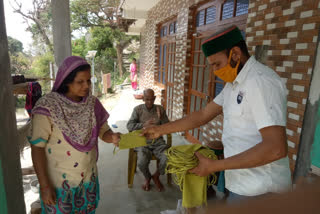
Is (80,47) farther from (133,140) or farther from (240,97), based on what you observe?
(240,97)

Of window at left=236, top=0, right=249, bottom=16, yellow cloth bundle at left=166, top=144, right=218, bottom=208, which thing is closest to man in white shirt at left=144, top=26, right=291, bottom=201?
yellow cloth bundle at left=166, top=144, right=218, bottom=208

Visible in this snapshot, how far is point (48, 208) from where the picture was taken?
6.02 feet

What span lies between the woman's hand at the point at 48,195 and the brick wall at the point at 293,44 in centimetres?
238

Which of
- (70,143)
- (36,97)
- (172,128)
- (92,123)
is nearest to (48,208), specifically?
(70,143)

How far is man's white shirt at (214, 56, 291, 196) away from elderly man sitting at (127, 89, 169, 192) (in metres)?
1.72

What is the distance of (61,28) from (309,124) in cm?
337

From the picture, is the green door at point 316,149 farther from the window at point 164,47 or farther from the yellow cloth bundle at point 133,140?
the window at point 164,47

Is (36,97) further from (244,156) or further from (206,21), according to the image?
(206,21)

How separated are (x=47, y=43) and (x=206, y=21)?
63.0 feet

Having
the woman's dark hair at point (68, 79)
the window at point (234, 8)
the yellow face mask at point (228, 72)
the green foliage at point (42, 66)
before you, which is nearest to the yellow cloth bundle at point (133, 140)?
the woman's dark hair at point (68, 79)

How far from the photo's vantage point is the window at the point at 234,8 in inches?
129

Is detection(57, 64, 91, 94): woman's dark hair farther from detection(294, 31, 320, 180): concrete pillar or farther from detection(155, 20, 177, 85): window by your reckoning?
detection(155, 20, 177, 85): window

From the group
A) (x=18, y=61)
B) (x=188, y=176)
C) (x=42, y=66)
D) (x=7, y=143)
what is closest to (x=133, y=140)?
(x=188, y=176)

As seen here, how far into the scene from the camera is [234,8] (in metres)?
3.52
